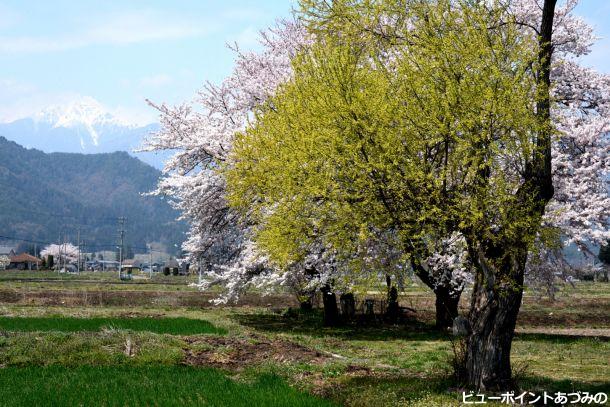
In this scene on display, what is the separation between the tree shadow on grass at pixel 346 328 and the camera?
32188 mm

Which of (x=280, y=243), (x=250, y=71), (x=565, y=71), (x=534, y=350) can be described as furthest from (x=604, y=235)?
(x=250, y=71)

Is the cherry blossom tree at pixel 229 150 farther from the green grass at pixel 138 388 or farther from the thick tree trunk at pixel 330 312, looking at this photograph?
the green grass at pixel 138 388

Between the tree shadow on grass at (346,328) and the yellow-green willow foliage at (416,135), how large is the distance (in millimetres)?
16085

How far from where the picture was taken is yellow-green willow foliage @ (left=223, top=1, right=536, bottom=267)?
14.3 metres

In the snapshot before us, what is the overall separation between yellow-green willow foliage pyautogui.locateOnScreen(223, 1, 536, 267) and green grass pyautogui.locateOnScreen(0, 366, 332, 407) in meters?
3.37

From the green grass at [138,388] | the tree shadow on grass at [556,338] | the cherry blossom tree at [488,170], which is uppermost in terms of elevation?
the cherry blossom tree at [488,170]

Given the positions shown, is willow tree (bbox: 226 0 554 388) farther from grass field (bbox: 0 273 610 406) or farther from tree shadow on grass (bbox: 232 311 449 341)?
tree shadow on grass (bbox: 232 311 449 341)

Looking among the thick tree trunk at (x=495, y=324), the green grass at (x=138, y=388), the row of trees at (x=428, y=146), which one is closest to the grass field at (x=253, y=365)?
the green grass at (x=138, y=388)

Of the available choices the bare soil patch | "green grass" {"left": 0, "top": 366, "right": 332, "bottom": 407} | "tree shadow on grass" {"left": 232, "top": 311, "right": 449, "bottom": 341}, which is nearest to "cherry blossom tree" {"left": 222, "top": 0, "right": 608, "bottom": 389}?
"green grass" {"left": 0, "top": 366, "right": 332, "bottom": 407}

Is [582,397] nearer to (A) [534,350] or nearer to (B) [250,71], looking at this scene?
(A) [534,350]

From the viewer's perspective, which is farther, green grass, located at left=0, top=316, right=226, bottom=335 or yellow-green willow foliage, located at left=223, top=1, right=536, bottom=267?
green grass, located at left=0, top=316, right=226, bottom=335

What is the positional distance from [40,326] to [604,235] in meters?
23.6

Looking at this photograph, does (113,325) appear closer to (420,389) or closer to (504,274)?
(420,389)

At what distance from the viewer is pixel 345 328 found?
118ft
